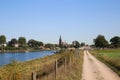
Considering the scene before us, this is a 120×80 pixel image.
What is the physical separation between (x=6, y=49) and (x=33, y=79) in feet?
635

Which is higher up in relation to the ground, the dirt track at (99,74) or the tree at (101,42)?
the tree at (101,42)

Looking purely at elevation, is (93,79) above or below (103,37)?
below

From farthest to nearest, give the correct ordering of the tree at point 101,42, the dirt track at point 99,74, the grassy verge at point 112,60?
the tree at point 101,42, the grassy verge at point 112,60, the dirt track at point 99,74

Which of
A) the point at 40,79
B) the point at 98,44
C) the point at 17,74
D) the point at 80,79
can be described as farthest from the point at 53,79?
the point at 98,44

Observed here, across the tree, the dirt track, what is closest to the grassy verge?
the dirt track

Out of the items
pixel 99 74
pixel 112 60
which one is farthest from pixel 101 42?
pixel 99 74

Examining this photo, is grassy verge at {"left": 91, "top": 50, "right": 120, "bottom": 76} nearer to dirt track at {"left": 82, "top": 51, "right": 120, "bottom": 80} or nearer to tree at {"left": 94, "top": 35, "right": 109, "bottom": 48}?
dirt track at {"left": 82, "top": 51, "right": 120, "bottom": 80}

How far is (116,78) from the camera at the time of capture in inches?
796

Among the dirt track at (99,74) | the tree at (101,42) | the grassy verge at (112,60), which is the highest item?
the tree at (101,42)

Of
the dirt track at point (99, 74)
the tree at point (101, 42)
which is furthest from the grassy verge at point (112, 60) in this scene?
the tree at point (101, 42)

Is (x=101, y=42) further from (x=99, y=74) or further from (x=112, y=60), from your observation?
(x=99, y=74)

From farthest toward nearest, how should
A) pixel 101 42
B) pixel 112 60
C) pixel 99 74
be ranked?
1. pixel 101 42
2. pixel 112 60
3. pixel 99 74

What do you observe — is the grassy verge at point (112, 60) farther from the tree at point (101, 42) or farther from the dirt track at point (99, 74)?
the tree at point (101, 42)

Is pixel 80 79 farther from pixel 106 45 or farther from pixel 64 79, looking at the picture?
pixel 106 45
